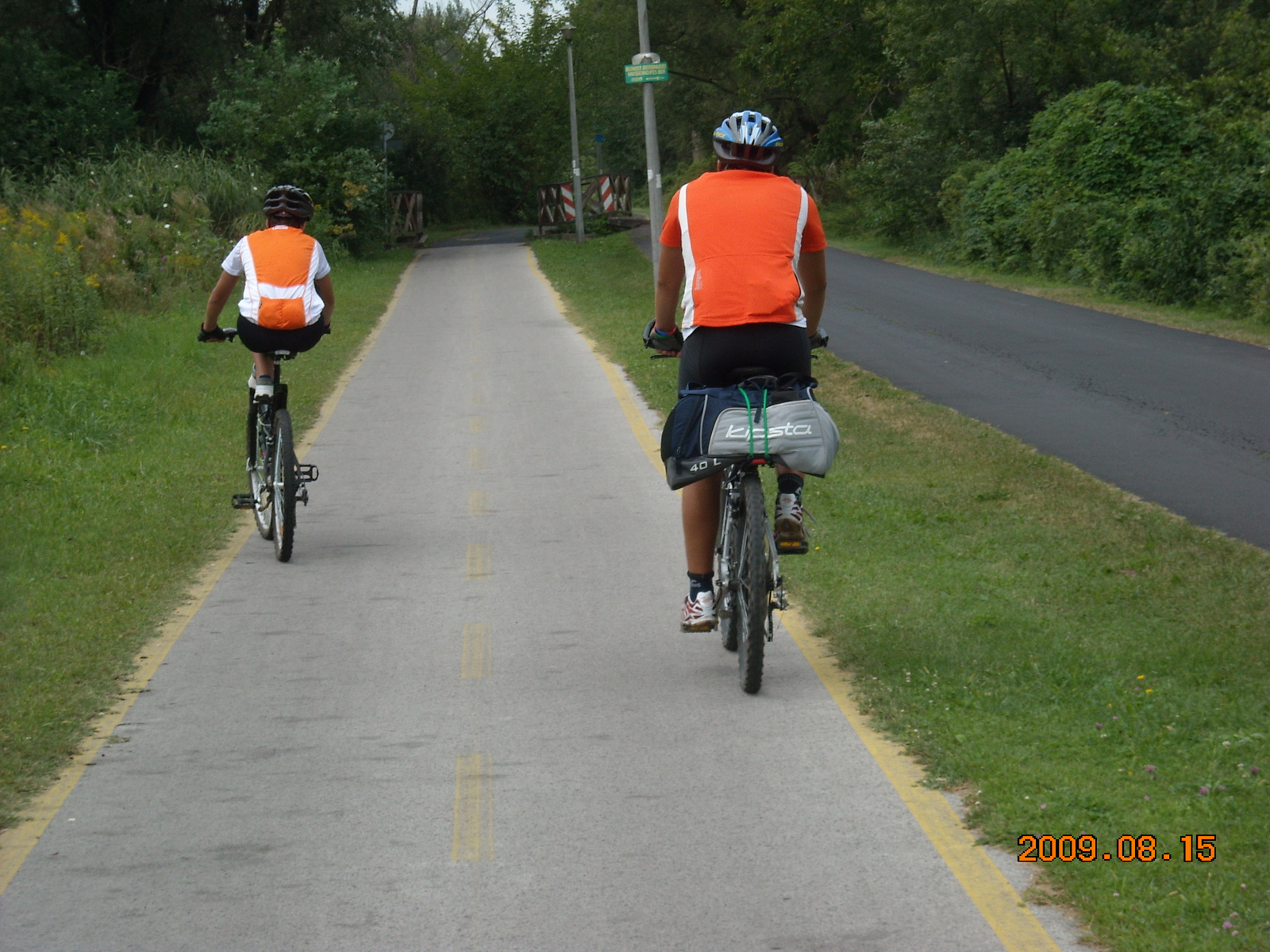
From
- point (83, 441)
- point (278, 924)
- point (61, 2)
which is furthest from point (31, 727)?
point (61, 2)

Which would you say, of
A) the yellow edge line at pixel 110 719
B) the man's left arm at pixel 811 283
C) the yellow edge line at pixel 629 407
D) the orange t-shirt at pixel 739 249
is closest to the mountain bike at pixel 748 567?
the orange t-shirt at pixel 739 249

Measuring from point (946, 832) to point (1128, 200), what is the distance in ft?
81.8

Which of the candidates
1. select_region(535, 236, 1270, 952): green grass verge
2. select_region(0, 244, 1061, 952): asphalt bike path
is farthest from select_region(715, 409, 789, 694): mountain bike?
select_region(535, 236, 1270, 952): green grass verge

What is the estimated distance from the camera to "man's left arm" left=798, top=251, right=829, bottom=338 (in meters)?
5.86

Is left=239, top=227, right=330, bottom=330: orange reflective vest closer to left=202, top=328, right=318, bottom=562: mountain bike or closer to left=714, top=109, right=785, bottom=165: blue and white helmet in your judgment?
left=202, top=328, right=318, bottom=562: mountain bike

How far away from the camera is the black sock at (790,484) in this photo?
221 inches

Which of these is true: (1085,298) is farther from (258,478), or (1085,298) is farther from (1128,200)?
(258,478)

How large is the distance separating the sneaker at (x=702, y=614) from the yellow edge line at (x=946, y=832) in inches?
19.3

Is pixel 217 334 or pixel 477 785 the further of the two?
pixel 217 334

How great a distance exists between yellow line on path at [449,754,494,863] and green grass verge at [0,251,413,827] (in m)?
1.42

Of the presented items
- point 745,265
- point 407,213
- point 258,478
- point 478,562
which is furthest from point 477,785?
point 407,213

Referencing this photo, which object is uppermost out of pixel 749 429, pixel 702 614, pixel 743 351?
pixel 743 351

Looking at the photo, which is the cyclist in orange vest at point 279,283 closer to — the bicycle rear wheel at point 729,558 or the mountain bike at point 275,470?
the mountain bike at point 275,470
